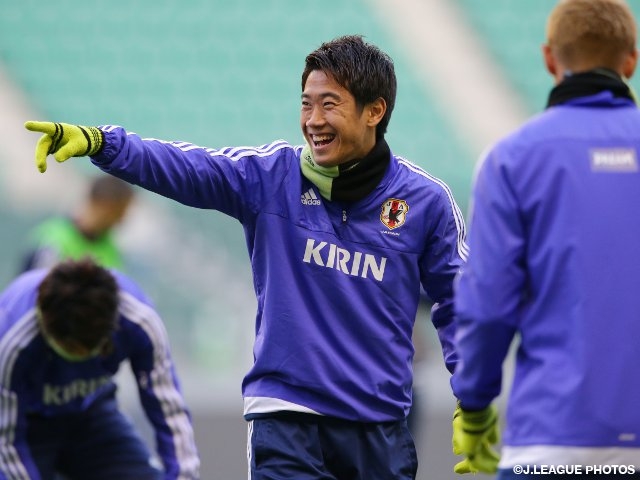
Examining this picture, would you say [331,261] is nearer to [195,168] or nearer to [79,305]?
[195,168]

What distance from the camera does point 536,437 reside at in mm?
2992

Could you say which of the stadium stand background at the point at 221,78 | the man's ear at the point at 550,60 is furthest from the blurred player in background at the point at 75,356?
the stadium stand background at the point at 221,78

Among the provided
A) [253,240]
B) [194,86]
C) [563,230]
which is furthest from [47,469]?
[194,86]

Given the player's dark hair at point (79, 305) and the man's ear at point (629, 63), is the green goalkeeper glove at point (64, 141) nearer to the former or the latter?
the player's dark hair at point (79, 305)

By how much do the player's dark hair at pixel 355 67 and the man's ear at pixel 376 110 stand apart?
0.02 m

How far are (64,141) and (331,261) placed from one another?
951mm

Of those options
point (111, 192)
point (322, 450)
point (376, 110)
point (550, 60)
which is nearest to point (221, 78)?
point (111, 192)

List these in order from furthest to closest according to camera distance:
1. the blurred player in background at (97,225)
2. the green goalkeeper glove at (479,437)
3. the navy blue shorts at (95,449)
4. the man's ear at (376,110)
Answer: the blurred player in background at (97,225) < the navy blue shorts at (95,449) < the man's ear at (376,110) < the green goalkeeper glove at (479,437)

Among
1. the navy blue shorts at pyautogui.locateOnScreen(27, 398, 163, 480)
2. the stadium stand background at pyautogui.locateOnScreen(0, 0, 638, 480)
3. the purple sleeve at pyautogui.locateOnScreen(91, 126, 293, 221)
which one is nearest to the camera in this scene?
the purple sleeve at pyautogui.locateOnScreen(91, 126, 293, 221)

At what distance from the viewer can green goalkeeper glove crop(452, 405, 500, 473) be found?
329 centimetres

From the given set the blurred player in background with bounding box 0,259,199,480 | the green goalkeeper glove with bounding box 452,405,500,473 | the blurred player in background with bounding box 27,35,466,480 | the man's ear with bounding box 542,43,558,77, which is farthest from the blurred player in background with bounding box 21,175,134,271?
the man's ear with bounding box 542,43,558,77

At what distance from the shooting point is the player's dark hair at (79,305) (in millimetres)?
4496

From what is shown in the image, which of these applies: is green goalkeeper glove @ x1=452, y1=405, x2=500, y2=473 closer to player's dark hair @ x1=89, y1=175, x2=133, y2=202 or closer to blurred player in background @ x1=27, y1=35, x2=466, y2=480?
blurred player in background @ x1=27, y1=35, x2=466, y2=480

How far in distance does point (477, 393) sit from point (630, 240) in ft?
1.74
